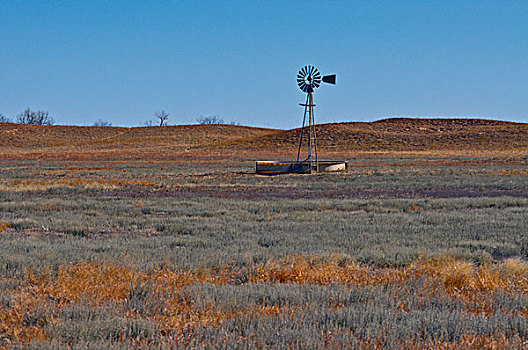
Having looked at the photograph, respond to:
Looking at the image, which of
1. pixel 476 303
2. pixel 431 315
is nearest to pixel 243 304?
pixel 431 315

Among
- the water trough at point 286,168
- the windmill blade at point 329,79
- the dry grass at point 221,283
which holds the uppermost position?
the windmill blade at point 329,79

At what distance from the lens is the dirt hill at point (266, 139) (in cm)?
9331

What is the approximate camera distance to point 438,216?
1628 centimetres

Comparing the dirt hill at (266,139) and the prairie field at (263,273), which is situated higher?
the dirt hill at (266,139)

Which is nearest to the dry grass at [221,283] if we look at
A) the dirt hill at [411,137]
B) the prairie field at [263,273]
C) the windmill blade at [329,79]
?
the prairie field at [263,273]

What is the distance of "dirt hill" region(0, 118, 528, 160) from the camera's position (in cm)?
9331

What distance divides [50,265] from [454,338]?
20.1ft

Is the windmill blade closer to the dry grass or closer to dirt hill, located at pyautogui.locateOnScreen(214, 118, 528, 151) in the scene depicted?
the dry grass

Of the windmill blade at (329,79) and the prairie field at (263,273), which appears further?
the windmill blade at (329,79)

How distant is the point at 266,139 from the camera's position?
111 m

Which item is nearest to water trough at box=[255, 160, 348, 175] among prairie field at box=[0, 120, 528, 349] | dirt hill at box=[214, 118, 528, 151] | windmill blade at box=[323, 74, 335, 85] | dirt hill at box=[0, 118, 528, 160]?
windmill blade at box=[323, 74, 335, 85]

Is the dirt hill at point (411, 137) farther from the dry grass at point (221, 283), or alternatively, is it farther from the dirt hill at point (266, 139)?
the dry grass at point (221, 283)

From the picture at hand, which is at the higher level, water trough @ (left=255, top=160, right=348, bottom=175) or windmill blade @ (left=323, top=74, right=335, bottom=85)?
windmill blade @ (left=323, top=74, right=335, bottom=85)

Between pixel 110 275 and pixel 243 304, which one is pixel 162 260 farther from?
pixel 243 304
